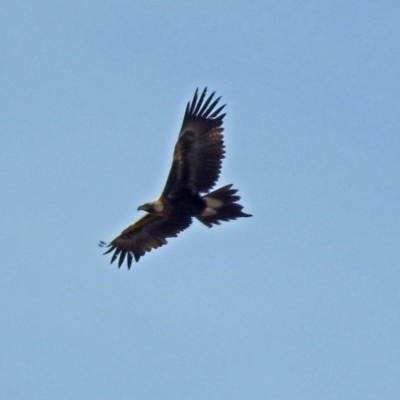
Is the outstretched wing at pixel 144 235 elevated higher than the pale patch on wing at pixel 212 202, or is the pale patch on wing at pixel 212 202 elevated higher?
the outstretched wing at pixel 144 235

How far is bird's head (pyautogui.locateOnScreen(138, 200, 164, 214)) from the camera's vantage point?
34938 millimetres

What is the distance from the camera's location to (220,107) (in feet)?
113

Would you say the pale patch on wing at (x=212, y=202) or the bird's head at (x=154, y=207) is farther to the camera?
the bird's head at (x=154, y=207)

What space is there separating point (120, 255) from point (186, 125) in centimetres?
401

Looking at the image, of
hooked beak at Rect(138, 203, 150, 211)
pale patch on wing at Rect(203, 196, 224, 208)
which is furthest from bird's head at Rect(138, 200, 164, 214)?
pale patch on wing at Rect(203, 196, 224, 208)

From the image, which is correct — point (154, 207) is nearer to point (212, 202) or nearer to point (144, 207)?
point (144, 207)

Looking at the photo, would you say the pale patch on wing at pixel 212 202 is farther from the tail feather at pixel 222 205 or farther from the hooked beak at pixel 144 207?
the hooked beak at pixel 144 207

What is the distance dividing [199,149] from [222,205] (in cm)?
124

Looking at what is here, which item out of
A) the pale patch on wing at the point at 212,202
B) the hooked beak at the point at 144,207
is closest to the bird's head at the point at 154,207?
the hooked beak at the point at 144,207

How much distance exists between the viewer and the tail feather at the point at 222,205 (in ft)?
112

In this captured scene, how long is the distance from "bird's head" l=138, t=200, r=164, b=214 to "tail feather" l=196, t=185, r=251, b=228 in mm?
1111

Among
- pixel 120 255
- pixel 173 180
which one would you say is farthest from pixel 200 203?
pixel 120 255

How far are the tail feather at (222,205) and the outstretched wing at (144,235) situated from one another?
1576mm

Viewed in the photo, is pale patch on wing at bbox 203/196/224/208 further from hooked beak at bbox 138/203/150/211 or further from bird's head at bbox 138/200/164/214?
hooked beak at bbox 138/203/150/211
